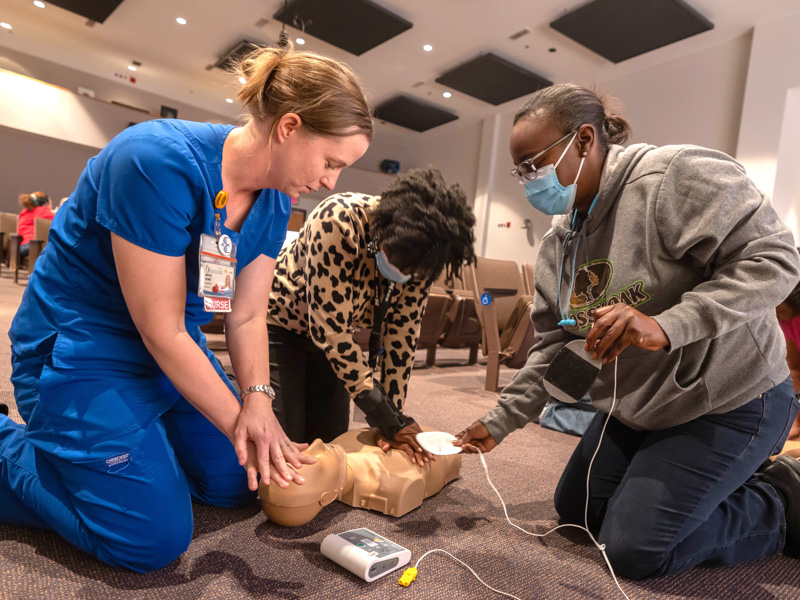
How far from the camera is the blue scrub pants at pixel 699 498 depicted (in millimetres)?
1125

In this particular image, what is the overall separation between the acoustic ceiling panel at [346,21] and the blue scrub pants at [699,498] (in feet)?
16.2

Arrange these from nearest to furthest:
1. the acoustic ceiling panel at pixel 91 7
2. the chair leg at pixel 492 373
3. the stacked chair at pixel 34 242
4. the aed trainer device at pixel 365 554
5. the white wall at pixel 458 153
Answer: the aed trainer device at pixel 365 554
the chair leg at pixel 492 373
the stacked chair at pixel 34 242
the acoustic ceiling panel at pixel 91 7
the white wall at pixel 458 153

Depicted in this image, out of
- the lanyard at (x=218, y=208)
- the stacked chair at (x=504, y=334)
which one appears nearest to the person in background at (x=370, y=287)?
the lanyard at (x=218, y=208)

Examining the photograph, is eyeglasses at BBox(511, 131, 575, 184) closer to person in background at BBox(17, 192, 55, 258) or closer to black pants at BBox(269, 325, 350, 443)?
black pants at BBox(269, 325, 350, 443)

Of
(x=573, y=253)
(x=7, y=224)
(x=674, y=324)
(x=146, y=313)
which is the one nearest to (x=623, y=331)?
(x=674, y=324)

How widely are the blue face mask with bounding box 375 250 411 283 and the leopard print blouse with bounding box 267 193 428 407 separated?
0.06 m

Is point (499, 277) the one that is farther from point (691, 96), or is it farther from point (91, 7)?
point (91, 7)

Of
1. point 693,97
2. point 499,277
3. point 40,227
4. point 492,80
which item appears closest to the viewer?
point 499,277

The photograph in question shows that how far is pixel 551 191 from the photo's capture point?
1.25 metres

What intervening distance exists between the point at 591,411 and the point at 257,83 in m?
2.17

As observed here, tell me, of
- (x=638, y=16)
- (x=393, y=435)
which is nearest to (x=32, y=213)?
(x=393, y=435)

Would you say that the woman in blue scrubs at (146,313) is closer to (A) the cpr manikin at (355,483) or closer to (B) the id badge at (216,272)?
(B) the id badge at (216,272)

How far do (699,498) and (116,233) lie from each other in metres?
1.33

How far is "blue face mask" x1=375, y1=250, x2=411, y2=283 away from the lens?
1.43 meters
